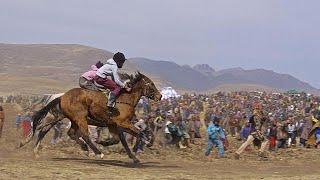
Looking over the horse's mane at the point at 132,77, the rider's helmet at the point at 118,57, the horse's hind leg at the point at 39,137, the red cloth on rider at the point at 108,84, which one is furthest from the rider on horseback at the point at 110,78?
the horse's hind leg at the point at 39,137

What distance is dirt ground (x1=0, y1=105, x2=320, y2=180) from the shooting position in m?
11.3

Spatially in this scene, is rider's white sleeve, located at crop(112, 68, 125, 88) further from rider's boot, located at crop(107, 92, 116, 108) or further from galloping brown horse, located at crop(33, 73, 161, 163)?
rider's boot, located at crop(107, 92, 116, 108)

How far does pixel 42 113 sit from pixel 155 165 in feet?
9.94

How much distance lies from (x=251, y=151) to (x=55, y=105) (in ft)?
30.2

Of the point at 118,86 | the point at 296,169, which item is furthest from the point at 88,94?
the point at 296,169

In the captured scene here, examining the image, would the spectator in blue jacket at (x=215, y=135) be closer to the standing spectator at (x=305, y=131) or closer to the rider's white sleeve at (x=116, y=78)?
the rider's white sleeve at (x=116, y=78)

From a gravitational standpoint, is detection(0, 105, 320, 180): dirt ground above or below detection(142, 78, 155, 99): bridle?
below

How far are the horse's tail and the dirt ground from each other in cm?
88

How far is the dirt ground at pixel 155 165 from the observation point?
11336mm

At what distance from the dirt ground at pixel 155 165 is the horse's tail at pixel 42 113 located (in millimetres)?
881

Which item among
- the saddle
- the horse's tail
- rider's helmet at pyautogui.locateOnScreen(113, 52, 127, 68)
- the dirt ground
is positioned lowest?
the dirt ground

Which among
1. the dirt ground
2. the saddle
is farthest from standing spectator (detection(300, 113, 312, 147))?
the saddle

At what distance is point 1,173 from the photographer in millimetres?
10602

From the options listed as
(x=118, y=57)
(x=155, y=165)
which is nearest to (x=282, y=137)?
(x=155, y=165)
